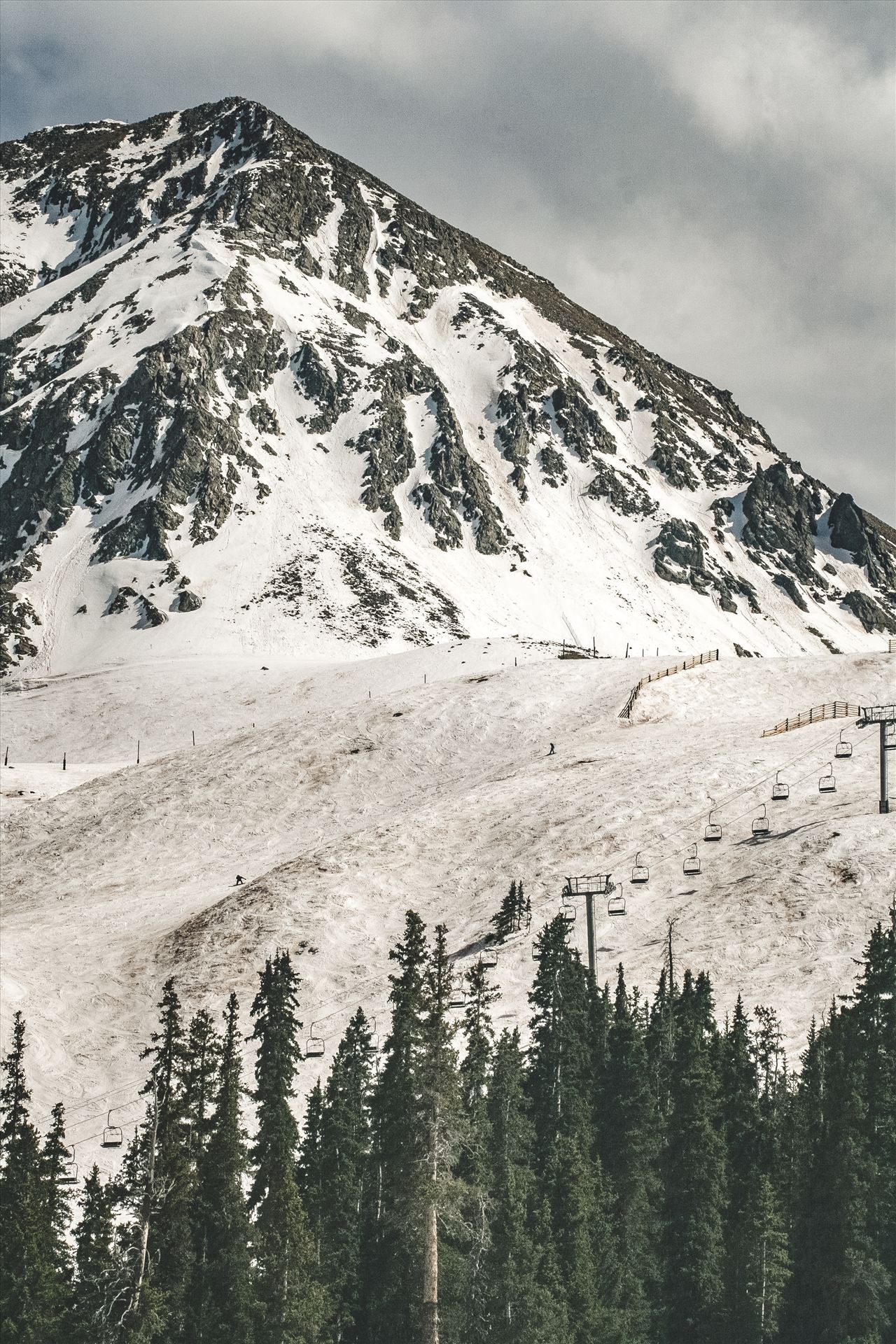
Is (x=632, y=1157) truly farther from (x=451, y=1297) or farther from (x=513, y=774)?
(x=513, y=774)

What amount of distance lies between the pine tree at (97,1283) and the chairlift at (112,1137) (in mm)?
20341

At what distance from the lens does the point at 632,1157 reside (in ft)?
163

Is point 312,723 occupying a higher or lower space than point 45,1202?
higher

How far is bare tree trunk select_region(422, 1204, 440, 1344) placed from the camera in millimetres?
36125

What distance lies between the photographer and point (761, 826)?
85875mm

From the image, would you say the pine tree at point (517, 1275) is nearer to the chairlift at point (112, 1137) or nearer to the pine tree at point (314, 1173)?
the pine tree at point (314, 1173)

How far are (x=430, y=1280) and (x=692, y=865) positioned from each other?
48.0 metres

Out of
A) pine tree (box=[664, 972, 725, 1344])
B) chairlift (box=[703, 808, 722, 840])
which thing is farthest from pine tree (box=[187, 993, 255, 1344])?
chairlift (box=[703, 808, 722, 840])

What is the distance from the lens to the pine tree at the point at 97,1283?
115 ft

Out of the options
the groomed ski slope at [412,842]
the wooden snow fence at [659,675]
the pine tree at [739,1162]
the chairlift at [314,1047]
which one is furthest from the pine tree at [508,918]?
the wooden snow fence at [659,675]

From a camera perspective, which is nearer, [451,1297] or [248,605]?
[451,1297]

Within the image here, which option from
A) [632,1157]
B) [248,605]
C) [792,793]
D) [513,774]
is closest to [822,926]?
[792,793]

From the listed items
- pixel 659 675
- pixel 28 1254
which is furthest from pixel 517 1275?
pixel 659 675

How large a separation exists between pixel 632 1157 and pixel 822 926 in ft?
88.6
